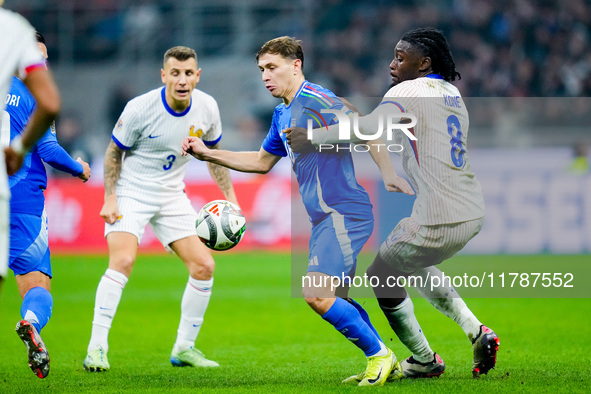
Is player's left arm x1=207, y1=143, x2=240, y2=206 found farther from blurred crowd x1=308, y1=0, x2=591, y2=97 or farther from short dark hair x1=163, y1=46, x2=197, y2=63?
blurred crowd x1=308, y1=0, x2=591, y2=97

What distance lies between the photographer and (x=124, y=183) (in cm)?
701

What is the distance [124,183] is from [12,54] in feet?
11.1

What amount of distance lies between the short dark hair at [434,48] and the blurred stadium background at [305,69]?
31.1ft

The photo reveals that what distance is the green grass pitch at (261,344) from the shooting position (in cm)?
558

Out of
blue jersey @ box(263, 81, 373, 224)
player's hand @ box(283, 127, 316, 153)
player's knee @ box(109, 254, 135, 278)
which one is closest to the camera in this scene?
player's hand @ box(283, 127, 316, 153)

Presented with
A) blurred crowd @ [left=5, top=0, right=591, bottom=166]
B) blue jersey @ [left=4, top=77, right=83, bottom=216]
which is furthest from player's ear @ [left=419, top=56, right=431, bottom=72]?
blurred crowd @ [left=5, top=0, right=591, bottom=166]

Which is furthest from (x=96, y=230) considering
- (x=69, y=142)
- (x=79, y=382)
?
(x=79, y=382)

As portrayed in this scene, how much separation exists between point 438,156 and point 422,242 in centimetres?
59

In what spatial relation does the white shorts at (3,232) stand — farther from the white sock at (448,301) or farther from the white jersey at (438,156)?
the white sock at (448,301)

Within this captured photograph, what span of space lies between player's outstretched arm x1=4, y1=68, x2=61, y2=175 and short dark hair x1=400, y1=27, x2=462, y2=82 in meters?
2.68

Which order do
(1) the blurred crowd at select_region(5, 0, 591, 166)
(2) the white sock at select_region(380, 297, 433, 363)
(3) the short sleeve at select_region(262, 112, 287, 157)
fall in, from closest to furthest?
(2) the white sock at select_region(380, 297, 433, 363), (3) the short sleeve at select_region(262, 112, 287, 157), (1) the blurred crowd at select_region(5, 0, 591, 166)

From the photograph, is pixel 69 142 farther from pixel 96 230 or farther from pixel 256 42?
pixel 256 42

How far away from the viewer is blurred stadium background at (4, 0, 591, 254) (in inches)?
621

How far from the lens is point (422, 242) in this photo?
5.25 m
